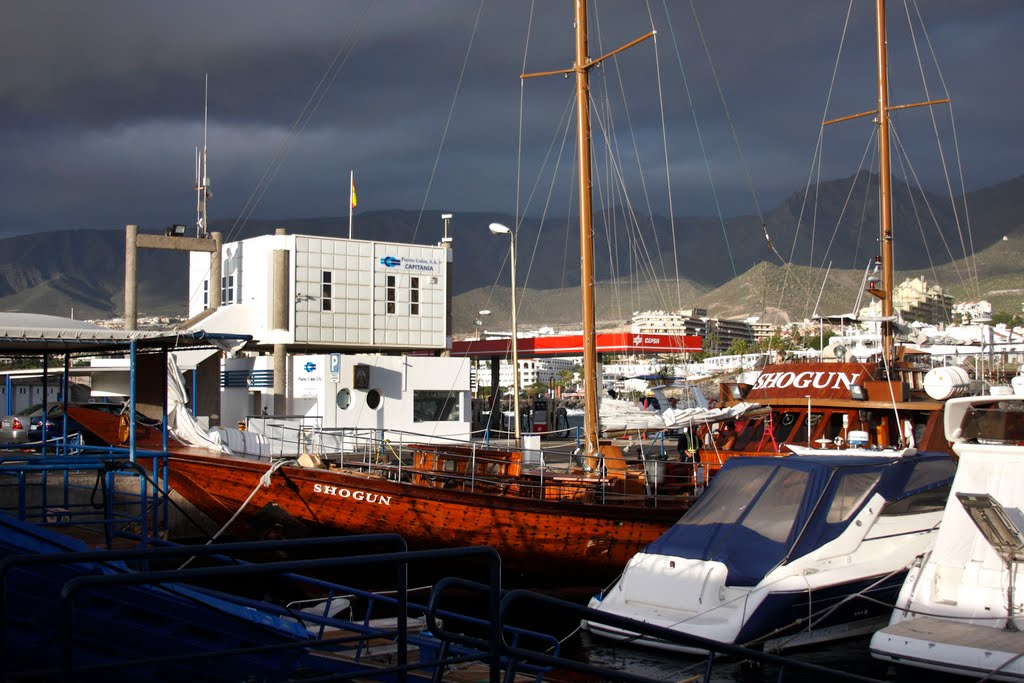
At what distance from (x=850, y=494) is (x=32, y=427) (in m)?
24.9

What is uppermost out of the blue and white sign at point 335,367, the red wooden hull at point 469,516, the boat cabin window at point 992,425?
the blue and white sign at point 335,367

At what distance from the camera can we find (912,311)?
8600cm

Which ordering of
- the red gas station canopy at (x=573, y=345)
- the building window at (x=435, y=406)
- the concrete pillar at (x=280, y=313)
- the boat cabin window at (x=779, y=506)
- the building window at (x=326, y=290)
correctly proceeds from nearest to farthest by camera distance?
the boat cabin window at (x=779, y=506) → the concrete pillar at (x=280, y=313) → the building window at (x=435, y=406) → the building window at (x=326, y=290) → the red gas station canopy at (x=573, y=345)

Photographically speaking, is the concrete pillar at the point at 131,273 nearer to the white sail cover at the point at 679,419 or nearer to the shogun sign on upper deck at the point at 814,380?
the white sail cover at the point at 679,419

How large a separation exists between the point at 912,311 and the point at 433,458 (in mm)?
74801

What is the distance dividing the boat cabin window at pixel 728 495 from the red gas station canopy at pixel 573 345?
28.6m

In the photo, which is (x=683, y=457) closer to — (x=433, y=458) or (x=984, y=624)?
(x=433, y=458)

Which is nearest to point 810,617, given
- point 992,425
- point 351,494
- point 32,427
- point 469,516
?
point 992,425

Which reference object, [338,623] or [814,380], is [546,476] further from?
[338,623]

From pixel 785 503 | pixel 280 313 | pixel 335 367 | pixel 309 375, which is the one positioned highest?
pixel 280 313

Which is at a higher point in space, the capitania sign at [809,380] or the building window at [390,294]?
the building window at [390,294]

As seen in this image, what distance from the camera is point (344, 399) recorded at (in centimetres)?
3231

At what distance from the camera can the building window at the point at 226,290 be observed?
3534 cm

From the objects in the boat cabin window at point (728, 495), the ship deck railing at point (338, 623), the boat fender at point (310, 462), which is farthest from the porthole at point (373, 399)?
the ship deck railing at point (338, 623)
